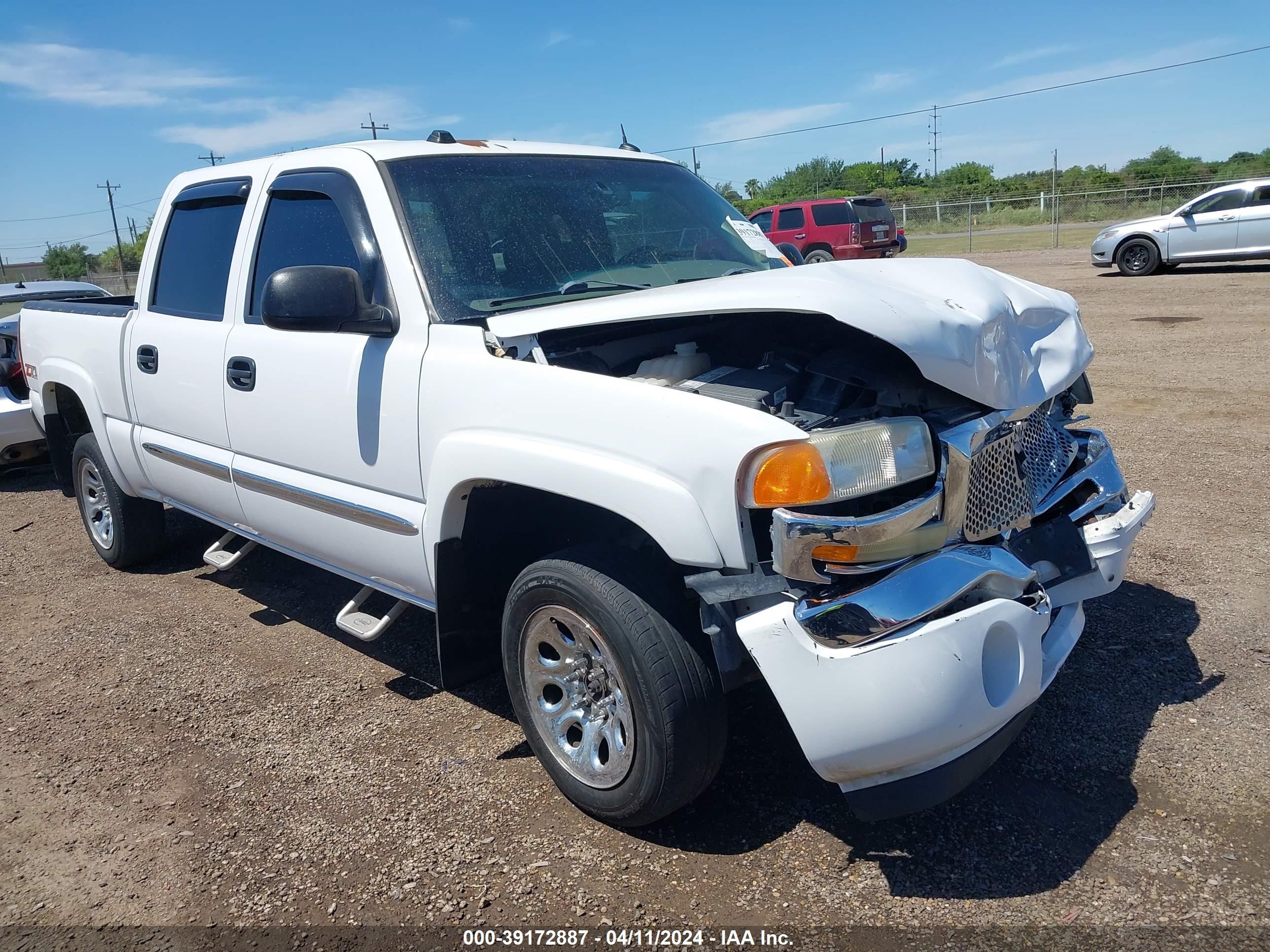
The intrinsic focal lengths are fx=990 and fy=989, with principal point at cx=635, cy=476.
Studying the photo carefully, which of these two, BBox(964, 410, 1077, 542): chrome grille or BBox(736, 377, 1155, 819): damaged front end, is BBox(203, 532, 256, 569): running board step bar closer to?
BBox(736, 377, 1155, 819): damaged front end

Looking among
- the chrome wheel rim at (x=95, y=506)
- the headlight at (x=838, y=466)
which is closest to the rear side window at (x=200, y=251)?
the chrome wheel rim at (x=95, y=506)

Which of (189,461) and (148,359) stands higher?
(148,359)

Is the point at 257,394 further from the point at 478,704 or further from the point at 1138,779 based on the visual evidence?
the point at 1138,779

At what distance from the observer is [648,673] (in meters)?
2.66

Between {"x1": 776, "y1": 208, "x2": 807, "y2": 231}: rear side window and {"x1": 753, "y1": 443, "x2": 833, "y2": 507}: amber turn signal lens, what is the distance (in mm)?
24495

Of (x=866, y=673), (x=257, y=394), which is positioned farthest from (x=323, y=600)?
(x=866, y=673)

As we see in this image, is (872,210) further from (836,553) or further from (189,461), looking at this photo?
(836,553)

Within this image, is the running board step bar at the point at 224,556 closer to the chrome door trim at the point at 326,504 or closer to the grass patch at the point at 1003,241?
the chrome door trim at the point at 326,504

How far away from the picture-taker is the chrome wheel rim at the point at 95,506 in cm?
577

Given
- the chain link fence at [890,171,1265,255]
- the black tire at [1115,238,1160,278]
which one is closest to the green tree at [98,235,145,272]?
the chain link fence at [890,171,1265,255]

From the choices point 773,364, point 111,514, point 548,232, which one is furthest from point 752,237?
point 111,514

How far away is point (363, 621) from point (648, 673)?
1585 millimetres

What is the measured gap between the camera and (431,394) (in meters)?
3.19

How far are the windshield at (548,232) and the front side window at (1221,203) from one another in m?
17.7
